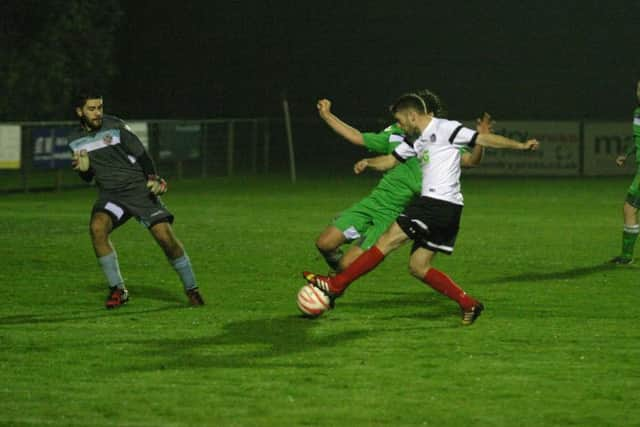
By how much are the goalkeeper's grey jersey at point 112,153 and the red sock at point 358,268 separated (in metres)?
2.01

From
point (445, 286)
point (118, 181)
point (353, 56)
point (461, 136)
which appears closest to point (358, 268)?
point (445, 286)

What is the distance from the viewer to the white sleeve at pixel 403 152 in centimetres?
1097

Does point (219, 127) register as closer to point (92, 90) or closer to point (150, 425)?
point (92, 90)

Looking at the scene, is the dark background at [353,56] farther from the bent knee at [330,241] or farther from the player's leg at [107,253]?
the bent knee at [330,241]

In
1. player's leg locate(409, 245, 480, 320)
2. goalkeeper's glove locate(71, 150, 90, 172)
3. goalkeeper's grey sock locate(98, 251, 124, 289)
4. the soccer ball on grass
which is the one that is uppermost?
goalkeeper's glove locate(71, 150, 90, 172)

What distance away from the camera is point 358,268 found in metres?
10.4

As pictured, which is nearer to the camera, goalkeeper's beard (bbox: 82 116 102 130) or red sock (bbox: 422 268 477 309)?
red sock (bbox: 422 268 477 309)

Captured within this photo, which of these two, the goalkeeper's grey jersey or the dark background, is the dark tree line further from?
the goalkeeper's grey jersey

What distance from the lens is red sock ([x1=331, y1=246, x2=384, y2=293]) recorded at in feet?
34.0

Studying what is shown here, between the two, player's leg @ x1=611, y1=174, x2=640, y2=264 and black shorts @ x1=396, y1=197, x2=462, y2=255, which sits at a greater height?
black shorts @ x1=396, y1=197, x2=462, y2=255

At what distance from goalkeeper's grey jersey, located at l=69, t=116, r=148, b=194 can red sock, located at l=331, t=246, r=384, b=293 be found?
201 cm

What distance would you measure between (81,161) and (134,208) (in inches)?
23.2

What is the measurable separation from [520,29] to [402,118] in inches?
1263

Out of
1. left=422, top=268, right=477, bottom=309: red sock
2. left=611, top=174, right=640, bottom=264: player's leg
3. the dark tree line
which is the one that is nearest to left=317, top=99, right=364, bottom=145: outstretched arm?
left=422, top=268, right=477, bottom=309: red sock
